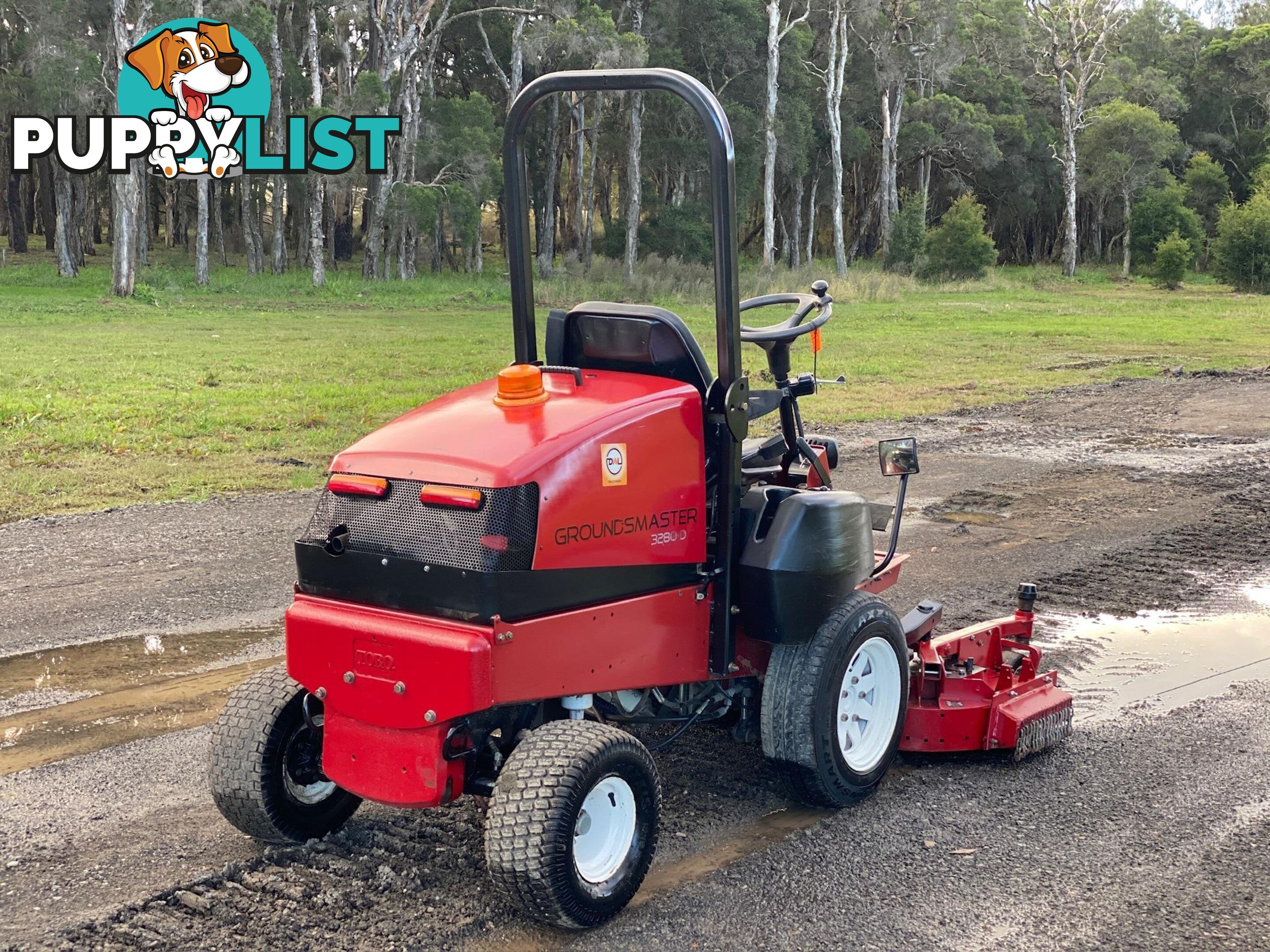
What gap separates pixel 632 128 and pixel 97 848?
38253mm

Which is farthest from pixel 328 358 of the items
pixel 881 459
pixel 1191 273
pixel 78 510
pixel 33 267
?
pixel 1191 273

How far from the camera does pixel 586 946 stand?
11.3ft

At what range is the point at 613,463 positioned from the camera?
3.64 meters

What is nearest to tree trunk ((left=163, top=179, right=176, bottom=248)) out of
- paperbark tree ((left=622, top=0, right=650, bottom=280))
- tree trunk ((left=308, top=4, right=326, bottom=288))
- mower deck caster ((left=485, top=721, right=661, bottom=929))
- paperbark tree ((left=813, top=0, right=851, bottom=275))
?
tree trunk ((left=308, top=4, right=326, bottom=288))

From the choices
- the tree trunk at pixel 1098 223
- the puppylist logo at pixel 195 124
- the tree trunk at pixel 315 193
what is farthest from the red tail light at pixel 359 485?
the tree trunk at pixel 1098 223

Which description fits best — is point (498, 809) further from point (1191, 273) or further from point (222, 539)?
point (1191, 273)

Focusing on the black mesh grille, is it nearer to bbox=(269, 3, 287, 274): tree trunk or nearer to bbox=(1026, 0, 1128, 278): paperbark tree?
bbox=(269, 3, 287, 274): tree trunk

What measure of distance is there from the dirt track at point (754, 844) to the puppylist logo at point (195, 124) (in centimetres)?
2560

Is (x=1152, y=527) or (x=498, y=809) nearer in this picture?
(x=498, y=809)

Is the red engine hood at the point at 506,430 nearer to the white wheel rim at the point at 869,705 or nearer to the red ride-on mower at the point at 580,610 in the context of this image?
the red ride-on mower at the point at 580,610

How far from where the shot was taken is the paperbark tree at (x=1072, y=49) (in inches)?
1879

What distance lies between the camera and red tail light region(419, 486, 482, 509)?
3398 mm

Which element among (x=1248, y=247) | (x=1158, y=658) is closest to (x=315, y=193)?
(x=1248, y=247)

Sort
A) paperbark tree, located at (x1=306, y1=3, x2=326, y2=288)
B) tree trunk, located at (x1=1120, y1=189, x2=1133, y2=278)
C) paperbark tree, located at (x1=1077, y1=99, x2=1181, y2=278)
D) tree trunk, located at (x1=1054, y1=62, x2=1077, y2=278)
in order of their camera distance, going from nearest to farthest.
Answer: paperbark tree, located at (x1=306, y1=3, x2=326, y2=288) < tree trunk, located at (x1=1054, y1=62, x2=1077, y2=278) < tree trunk, located at (x1=1120, y1=189, x2=1133, y2=278) < paperbark tree, located at (x1=1077, y1=99, x2=1181, y2=278)
